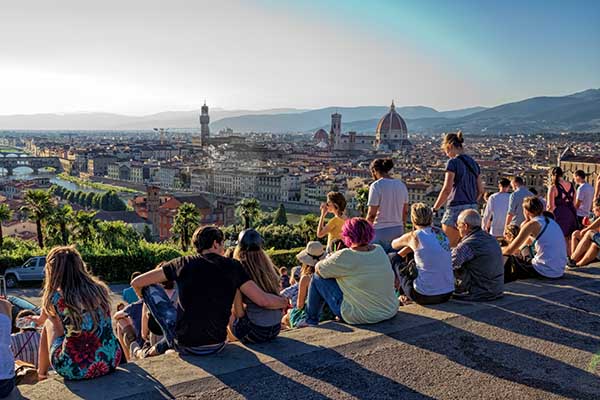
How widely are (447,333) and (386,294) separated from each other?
16.7 inches

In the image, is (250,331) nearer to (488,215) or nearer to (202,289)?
(202,289)

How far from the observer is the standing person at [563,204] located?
6410 mm

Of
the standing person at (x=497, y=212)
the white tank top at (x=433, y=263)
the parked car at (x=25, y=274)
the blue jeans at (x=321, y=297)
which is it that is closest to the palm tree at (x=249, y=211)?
the parked car at (x=25, y=274)

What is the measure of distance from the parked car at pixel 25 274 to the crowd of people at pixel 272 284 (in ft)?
23.8

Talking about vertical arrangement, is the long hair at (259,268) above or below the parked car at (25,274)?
above

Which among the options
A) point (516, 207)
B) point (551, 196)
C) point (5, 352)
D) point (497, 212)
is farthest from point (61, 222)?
point (5, 352)

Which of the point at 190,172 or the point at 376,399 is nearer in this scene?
the point at 376,399

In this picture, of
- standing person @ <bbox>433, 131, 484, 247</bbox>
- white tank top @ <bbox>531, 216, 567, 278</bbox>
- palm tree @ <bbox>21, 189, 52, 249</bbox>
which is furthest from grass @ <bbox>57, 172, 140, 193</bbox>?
white tank top @ <bbox>531, 216, 567, 278</bbox>

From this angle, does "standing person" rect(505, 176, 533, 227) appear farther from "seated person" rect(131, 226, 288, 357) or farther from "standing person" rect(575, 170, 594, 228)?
"seated person" rect(131, 226, 288, 357)

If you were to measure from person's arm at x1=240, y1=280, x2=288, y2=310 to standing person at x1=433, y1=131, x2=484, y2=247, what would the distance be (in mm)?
2172

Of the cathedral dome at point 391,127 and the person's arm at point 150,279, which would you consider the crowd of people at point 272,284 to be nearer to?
the person's arm at point 150,279

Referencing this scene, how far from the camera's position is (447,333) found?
3.66 m

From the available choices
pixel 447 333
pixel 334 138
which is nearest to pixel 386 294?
pixel 447 333

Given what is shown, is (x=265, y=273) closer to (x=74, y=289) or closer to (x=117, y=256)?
(x=74, y=289)
